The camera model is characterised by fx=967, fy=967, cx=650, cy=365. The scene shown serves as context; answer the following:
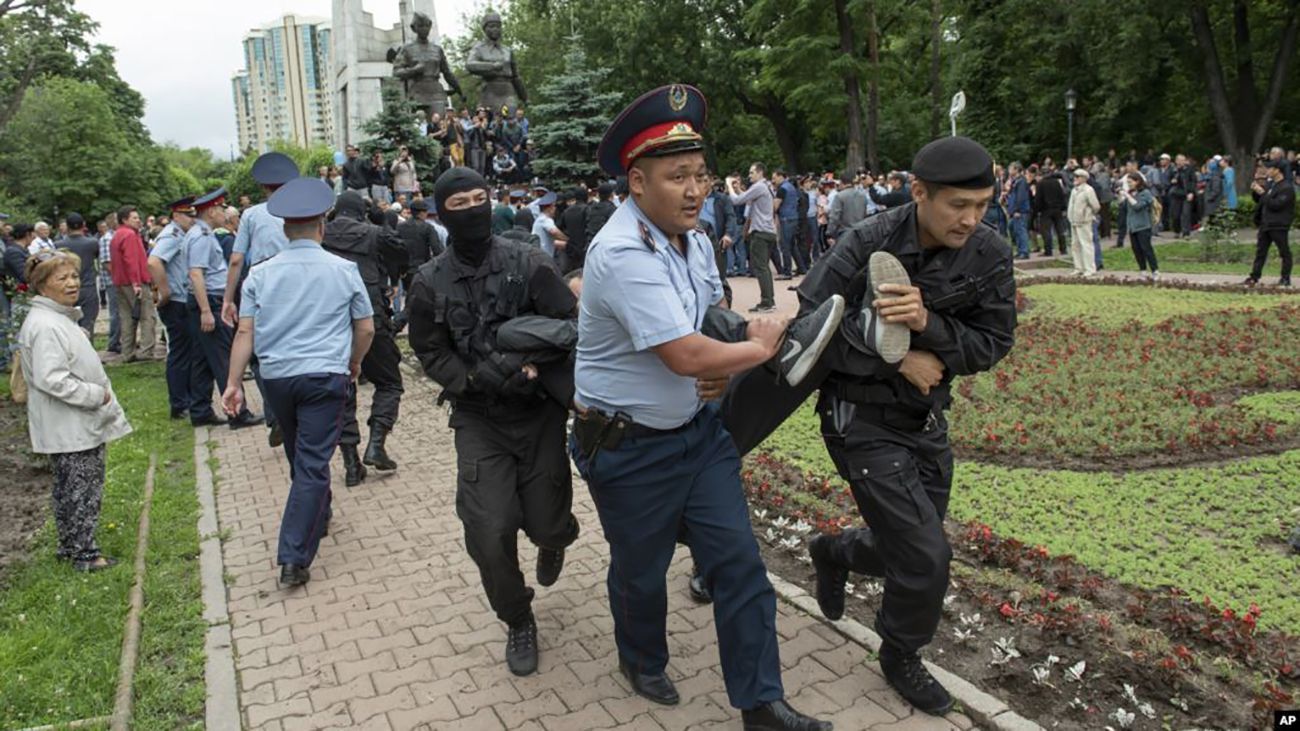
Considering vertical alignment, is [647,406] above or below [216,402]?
above

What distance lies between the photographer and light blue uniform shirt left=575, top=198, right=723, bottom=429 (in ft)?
10.5

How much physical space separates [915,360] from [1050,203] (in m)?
18.1

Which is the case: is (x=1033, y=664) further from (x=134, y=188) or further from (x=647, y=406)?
(x=134, y=188)

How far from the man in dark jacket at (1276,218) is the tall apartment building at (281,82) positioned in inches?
5013

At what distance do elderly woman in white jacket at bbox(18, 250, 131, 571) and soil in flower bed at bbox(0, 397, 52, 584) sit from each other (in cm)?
63

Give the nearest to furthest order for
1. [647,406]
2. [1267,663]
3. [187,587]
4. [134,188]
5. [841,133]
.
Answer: [647,406] < [1267,663] < [187,587] < [841,133] < [134,188]

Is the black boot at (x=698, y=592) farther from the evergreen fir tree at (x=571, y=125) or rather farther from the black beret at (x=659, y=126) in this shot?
the evergreen fir tree at (x=571, y=125)

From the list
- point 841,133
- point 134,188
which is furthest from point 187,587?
point 134,188

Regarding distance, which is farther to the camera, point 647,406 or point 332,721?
point 332,721

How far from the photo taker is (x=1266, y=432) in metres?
7.00

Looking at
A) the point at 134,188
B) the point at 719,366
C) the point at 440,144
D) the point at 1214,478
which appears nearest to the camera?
the point at 719,366

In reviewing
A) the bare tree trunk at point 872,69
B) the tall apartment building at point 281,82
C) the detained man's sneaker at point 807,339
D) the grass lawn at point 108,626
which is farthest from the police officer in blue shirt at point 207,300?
the tall apartment building at point 281,82

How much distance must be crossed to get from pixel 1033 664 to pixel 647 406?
78.7 inches

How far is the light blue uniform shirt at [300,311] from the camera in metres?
5.41
